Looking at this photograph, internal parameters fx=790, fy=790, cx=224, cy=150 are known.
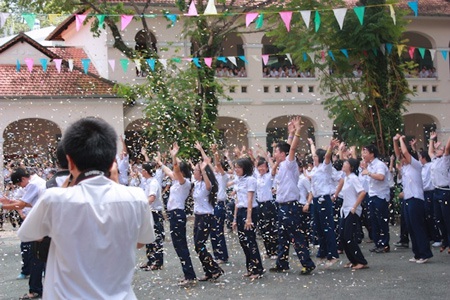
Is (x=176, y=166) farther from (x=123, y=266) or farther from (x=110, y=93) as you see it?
(x=110, y=93)

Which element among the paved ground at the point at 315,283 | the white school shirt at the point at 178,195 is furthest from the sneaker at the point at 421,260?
the white school shirt at the point at 178,195

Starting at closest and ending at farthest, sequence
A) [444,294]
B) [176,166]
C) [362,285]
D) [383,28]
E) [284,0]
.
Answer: [444,294] < [362,285] < [176,166] < [383,28] < [284,0]

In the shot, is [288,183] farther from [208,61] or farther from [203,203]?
[208,61]

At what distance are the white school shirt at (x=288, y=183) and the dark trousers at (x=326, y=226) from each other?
4.20ft

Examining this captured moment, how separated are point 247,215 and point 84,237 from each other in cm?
708

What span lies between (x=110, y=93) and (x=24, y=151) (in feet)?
11.7

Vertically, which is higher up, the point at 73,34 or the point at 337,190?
the point at 73,34

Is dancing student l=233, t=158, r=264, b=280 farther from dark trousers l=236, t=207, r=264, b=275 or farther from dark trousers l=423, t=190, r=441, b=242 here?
dark trousers l=423, t=190, r=441, b=242

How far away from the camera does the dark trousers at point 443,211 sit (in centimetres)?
A: 1221

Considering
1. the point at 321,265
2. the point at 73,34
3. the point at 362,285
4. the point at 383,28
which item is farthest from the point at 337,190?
the point at 73,34

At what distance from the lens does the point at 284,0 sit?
2206cm

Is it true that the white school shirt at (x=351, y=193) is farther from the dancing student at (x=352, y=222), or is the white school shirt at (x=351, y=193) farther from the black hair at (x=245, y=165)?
the black hair at (x=245, y=165)

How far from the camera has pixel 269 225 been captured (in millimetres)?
13297

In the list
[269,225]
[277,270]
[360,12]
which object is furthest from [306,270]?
[360,12]
